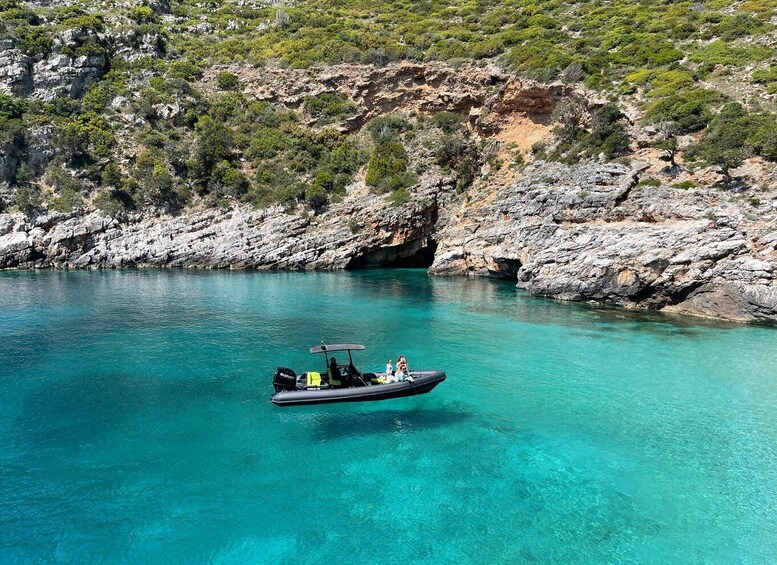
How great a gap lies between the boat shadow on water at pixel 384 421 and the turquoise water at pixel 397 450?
0.25 ft

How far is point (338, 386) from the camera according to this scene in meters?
14.4

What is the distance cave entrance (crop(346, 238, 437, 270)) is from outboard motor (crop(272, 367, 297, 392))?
37.3m

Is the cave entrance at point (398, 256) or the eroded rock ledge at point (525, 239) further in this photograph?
the cave entrance at point (398, 256)

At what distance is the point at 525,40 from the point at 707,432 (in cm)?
5627

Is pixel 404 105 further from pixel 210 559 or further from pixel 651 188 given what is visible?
pixel 210 559

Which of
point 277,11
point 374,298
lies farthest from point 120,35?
point 374,298

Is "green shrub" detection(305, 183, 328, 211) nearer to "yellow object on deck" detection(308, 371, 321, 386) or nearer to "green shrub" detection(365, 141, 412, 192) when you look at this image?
"green shrub" detection(365, 141, 412, 192)

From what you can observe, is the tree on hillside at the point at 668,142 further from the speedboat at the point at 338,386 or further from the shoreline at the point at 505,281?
the speedboat at the point at 338,386

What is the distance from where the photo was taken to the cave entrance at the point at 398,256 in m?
52.4

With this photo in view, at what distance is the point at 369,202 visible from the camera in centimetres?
5222

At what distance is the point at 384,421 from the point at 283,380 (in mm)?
3311

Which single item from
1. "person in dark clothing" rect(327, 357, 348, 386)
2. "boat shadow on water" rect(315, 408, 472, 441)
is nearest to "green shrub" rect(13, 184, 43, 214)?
"person in dark clothing" rect(327, 357, 348, 386)

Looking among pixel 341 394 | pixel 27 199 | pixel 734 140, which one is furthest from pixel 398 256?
pixel 341 394

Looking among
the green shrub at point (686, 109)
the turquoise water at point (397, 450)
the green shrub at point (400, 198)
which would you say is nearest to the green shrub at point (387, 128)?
the green shrub at point (400, 198)
